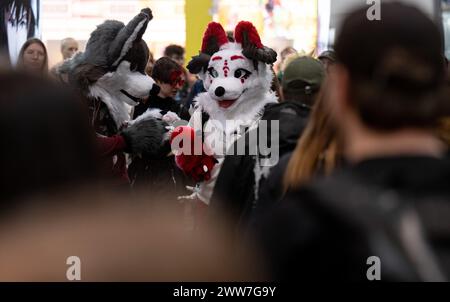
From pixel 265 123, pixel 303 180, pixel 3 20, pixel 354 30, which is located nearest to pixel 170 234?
pixel 354 30

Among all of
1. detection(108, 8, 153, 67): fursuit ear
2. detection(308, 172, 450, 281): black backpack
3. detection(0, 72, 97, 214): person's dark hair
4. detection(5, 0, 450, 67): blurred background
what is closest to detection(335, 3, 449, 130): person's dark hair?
detection(308, 172, 450, 281): black backpack

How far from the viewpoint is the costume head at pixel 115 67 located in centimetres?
538

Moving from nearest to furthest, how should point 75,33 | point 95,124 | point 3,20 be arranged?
point 95,124, point 3,20, point 75,33

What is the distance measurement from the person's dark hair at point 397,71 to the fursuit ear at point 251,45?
3.56 meters

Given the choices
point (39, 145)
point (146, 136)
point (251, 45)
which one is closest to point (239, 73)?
point (251, 45)

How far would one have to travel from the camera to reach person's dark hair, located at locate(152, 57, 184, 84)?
23.5 ft

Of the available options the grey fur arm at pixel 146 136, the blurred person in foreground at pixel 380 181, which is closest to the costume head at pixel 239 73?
the grey fur arm at pixel 146 136

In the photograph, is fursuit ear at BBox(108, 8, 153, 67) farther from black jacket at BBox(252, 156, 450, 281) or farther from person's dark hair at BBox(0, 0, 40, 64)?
black jacket at BBox(252, 156, 450, 281)

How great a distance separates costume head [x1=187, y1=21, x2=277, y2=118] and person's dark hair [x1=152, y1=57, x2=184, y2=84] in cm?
151

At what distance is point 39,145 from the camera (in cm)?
151

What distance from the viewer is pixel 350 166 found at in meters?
1.83

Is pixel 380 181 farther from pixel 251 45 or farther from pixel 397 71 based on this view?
pixel 251 45

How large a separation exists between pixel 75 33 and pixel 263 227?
34.0 feet

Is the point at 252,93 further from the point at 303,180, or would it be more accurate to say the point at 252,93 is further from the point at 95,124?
the point at 303,180
